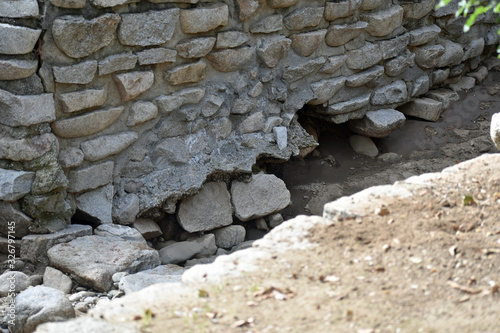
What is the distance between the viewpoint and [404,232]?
2.96m

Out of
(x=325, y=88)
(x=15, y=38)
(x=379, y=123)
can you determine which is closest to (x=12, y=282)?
(x=15, y=38)

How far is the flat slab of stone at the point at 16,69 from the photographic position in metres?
4.05

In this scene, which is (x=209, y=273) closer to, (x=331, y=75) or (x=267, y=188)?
(x=267, y=188)

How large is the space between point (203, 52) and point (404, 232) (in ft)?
8.60

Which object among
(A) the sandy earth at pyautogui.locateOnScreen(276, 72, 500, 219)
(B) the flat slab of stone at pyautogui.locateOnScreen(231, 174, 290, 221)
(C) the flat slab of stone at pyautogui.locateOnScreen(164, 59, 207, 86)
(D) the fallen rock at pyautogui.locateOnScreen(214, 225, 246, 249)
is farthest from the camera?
(A) the sandy earth at pyautogui.locateOnScreen(276, 72, 500, 219)

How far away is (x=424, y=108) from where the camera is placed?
6.93 meters

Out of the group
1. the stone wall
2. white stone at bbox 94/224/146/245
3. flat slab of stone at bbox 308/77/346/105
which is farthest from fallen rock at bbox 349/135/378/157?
white stone at bbox 94/224/146/245

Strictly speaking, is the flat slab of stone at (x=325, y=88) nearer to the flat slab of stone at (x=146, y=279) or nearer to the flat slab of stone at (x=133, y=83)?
the flat slab of stone at (x=133, y=83)

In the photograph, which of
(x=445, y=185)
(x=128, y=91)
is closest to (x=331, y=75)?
(x=128, y=91)

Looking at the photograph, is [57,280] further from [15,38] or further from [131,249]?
[15,38]

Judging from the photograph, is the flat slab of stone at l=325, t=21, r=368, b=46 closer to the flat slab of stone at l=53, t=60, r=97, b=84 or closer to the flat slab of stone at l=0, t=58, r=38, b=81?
the flat slab of stone at l=53, t=60, r=97, b=84

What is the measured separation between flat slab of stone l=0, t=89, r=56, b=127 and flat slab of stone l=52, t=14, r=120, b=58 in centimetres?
37

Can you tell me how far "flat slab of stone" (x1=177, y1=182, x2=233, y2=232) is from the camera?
5.19 metres

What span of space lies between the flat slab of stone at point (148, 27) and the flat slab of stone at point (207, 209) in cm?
132
